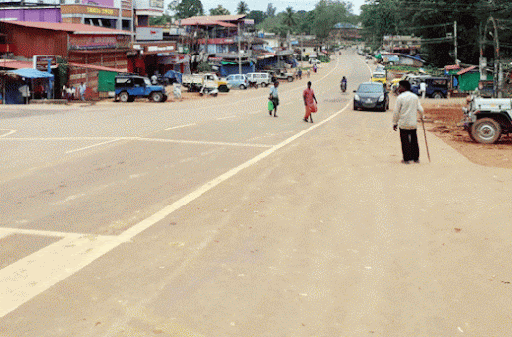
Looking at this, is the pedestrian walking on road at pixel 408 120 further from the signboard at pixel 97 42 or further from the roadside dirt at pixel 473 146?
the signboard at pixel 97 42

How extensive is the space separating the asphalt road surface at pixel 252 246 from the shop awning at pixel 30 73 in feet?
80.8

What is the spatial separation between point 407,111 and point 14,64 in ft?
110

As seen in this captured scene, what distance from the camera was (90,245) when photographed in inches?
251

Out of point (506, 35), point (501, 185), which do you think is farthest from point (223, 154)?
point (506, 35)

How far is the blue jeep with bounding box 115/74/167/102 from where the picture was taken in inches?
1567

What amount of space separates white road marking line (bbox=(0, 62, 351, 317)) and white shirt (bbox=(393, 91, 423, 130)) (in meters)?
6.04

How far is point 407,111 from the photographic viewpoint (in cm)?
1180

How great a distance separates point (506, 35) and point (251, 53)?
35.7m

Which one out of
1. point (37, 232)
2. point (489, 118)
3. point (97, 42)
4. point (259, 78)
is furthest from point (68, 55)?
point (37, 232)

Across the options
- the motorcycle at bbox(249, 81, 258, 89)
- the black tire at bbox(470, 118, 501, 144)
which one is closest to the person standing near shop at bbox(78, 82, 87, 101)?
the motorcycle at bbox(249, 81, 258, 89)

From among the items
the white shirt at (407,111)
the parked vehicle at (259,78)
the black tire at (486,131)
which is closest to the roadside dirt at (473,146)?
the black tire at (486,131)

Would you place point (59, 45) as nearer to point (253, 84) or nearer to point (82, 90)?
point (82, 90)

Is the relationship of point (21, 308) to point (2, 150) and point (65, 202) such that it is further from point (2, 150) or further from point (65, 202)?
point (2, 150)

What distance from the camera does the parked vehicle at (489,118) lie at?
16.2 meters
